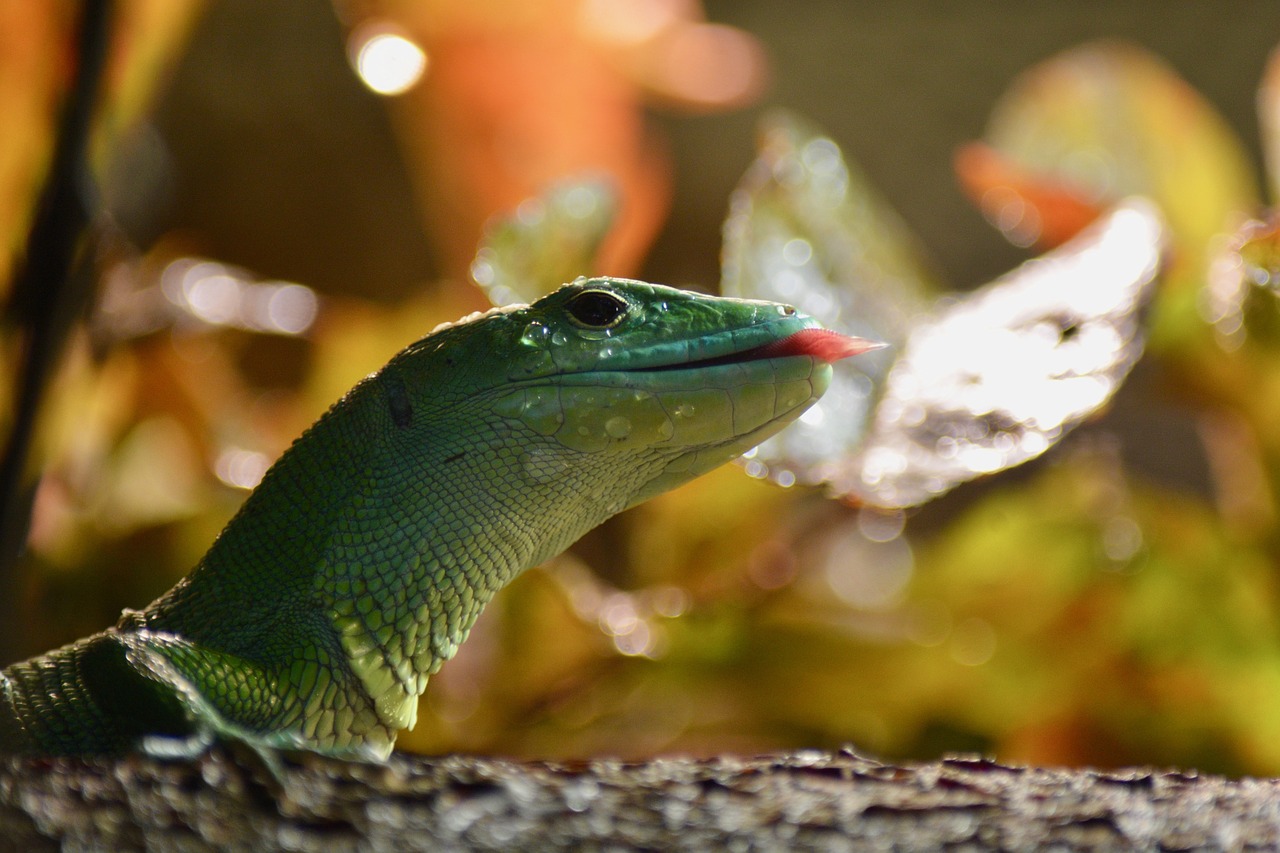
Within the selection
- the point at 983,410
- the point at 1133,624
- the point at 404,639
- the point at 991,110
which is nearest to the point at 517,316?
the point at 404,639

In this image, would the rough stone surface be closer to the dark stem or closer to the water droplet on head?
the water droplet on head

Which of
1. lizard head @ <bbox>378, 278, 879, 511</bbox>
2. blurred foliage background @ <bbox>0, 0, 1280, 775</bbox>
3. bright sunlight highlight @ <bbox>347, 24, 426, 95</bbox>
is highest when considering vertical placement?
bright sunlight highlight @ <bbox>347, 24, 426, 95</bbox>

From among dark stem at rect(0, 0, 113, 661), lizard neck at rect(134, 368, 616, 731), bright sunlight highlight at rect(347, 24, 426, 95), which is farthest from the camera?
bright sunlight highlight at rect(347, 24, 426, 95)

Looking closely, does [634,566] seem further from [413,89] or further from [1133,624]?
[413,89]

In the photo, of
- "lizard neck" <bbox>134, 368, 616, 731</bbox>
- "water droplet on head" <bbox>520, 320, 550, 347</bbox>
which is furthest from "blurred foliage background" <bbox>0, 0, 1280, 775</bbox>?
"water droplet on head" <bbox>520, 320, 550, 347</bbox>

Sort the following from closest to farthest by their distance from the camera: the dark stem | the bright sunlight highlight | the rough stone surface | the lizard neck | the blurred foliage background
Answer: the rough stone surface < the lizard neck < the dark stem < the blurred foliage background < the bright sunlight highlight

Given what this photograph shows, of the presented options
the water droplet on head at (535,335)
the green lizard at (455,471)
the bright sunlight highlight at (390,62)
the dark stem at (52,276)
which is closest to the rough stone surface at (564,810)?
the green lizard at (455,471)

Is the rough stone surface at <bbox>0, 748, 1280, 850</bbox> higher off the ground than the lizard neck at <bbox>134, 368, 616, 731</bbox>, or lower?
lower
